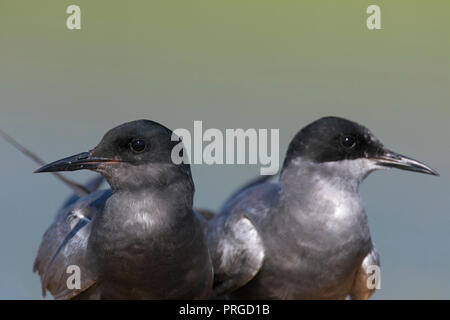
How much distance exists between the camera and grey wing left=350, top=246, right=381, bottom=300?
480 centimetres

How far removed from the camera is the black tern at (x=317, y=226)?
468cm

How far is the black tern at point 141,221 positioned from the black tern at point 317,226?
51 cm

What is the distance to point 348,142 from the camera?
4707 millimetres

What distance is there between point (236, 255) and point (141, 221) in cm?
75

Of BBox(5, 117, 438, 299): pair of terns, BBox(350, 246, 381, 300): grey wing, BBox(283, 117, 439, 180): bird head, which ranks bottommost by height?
BBox(350, 246, 381, 300): grey wing

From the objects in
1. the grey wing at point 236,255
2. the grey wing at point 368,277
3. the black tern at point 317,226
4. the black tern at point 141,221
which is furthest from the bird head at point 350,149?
the black tern at point 141,221

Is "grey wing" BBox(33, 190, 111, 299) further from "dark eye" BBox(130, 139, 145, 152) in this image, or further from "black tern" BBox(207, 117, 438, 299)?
"black tern" BBox(207, 117, 438, 299)

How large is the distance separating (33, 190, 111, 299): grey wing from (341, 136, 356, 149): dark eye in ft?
4.34

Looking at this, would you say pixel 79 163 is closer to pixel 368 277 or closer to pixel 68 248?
pixel 68 248

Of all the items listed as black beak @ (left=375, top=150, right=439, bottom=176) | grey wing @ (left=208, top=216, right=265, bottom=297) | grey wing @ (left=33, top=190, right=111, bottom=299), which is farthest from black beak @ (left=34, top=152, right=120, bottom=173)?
black beak @ (left=375, top=150, right=439, bottom=176)

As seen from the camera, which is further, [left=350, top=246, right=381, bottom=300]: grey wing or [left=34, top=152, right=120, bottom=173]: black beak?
[left=350, top=246, right=381, bottom=300]: grey wing

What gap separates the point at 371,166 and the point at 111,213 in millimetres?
1454

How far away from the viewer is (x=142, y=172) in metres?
4.33

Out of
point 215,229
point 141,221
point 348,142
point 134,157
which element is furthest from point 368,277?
point 134,157
